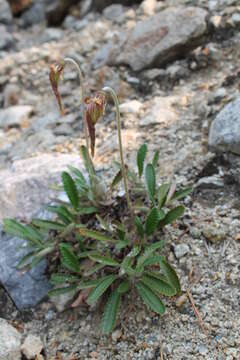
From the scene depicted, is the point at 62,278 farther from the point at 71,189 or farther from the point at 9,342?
the point at 71,189

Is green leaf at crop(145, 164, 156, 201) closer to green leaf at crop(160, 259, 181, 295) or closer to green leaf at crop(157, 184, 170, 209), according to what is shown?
green leaf at crop(157, 184, 170, 209)

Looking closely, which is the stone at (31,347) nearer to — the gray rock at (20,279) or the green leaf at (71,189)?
the gray rock at (20,279)

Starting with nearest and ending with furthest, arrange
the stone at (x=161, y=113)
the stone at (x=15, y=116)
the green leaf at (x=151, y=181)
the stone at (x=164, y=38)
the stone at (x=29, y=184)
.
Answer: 1. the green leaf at (x=151, y=181)
2. the stone at (x=29, y=184)
3. the stone at (x=161, y=113)
4. the stone at (x=164, y=38)
5. the stone at (x=15, y=116)

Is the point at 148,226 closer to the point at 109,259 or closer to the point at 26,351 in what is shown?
the point at 109,259

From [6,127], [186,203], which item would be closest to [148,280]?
[186,203]

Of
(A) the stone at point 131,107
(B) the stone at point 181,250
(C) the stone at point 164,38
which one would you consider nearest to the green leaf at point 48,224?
(B) the stone at point 181,250

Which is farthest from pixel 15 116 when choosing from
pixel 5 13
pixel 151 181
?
pixel 5 13

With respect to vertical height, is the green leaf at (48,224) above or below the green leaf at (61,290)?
above
